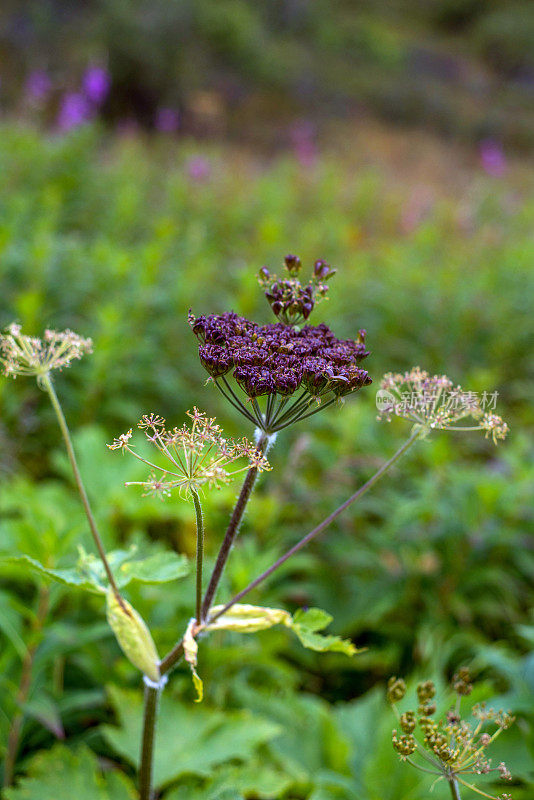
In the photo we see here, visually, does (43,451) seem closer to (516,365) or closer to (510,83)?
(516,365)

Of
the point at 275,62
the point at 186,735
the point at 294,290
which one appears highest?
the point at 275,62

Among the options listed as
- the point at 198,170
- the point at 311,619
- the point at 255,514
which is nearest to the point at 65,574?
the point at 311,619

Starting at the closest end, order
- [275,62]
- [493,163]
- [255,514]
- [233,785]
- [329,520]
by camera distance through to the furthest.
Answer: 1. [329,520]
2. [233,785]
3. [255,514]
4. [493,163]
5. [275,62]

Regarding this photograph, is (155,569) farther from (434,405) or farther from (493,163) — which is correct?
(493,163)

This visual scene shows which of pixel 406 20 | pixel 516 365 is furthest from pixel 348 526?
pixel 406 20

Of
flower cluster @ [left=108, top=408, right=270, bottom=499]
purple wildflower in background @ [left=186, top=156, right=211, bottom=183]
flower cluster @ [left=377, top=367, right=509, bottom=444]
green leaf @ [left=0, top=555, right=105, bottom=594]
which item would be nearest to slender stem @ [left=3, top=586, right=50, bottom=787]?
green leaf @ [left=0, top=555, right=105, bottom=594]

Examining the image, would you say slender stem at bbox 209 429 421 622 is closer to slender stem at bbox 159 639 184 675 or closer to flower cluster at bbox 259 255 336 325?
slender stem at bbox 159 639 184 675
